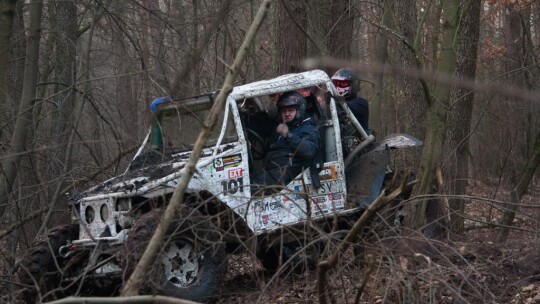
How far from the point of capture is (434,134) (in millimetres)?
8570

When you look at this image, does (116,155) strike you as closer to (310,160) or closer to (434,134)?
(310,160)

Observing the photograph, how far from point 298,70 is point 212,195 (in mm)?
3655

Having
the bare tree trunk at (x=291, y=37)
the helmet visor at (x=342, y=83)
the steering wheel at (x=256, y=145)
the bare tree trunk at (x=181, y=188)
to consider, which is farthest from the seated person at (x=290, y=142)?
the bare tree trunk at (x=181, y=188)

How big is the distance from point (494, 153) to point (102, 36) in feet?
28.9

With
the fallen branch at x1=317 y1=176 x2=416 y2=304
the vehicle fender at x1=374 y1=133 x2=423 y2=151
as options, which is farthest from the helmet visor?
the fallen branch at x1=317 y1=176 x2=416 y2=304

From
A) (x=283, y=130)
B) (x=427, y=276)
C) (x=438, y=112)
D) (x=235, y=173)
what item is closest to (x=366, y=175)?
(x=438, y=112)

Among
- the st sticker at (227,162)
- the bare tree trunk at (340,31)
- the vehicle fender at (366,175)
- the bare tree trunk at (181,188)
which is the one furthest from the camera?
the bare tree trunk at (340,31)

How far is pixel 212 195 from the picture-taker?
25.7 feet

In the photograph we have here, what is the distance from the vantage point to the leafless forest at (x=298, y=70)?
5977mm

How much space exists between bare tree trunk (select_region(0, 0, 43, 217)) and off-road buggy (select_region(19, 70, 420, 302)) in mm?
820

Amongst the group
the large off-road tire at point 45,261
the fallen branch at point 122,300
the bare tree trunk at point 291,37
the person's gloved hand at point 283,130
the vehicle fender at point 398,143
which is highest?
the bare tree trunk at point 291,37

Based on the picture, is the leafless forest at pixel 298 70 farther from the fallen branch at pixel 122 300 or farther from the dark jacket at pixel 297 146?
the fallen branch at pixel 122 300

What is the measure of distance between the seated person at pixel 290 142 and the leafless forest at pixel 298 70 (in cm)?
67

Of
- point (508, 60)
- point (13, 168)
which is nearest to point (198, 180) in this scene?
point (13, 168)
